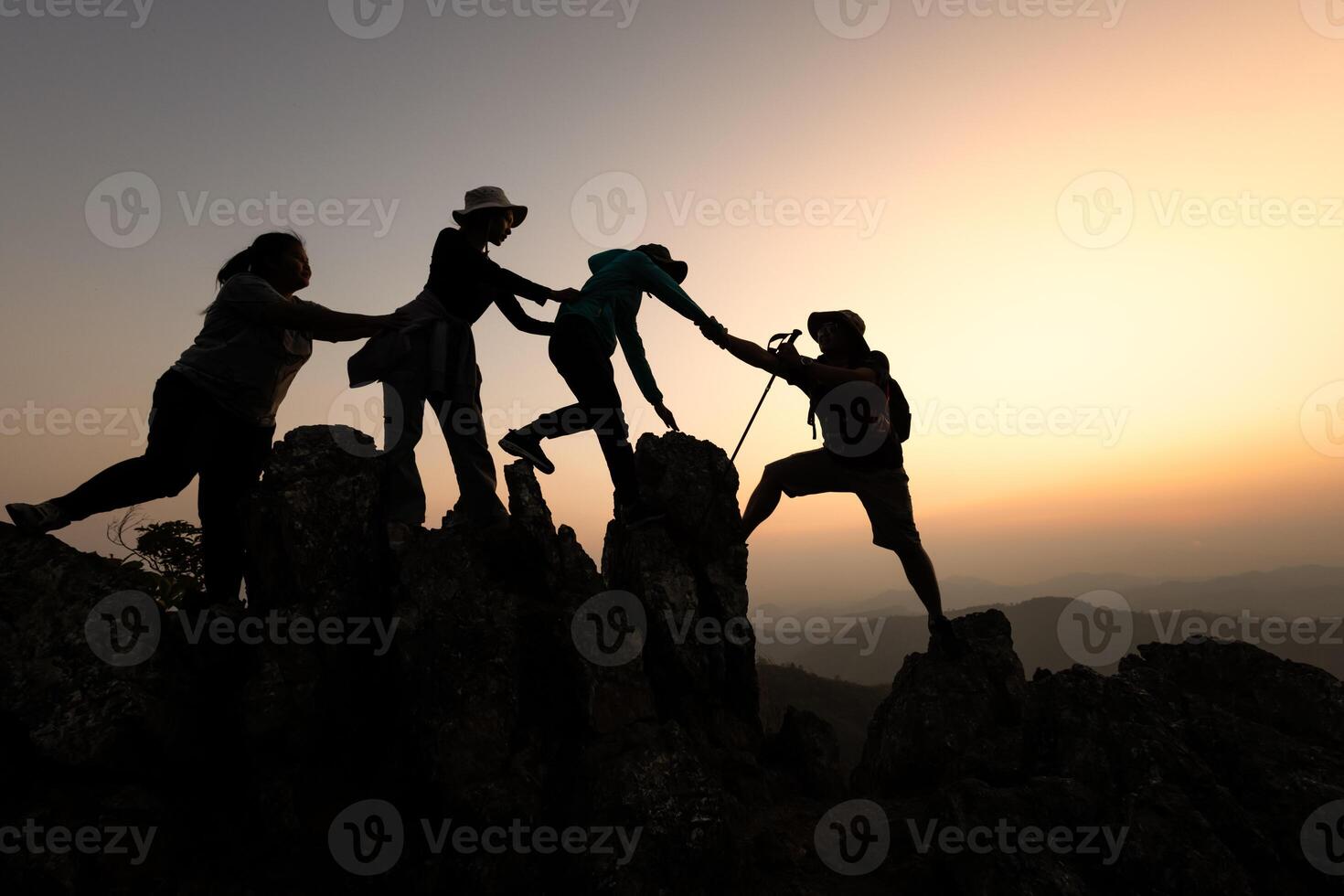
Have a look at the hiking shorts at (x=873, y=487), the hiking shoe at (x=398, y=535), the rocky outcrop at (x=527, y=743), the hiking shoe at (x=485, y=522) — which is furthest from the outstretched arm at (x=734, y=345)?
the hiking shoe at (x=398, y=535)

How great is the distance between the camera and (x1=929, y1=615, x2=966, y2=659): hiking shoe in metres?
9.23

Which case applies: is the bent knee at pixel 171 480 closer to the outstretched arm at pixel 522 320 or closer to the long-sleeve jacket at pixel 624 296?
the outstretched arm at pixel 522 320

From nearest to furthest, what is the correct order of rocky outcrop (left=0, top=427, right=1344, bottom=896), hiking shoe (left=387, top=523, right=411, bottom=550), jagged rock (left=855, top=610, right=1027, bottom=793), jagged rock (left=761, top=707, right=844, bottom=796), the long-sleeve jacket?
rocky outcrop (left=0, top=427, right=1344, bottom=896) → hiking shoe (left=387, top=523, right=411, bottom=550) → jagged rock (left=855, top=610, right=1027, bottom=793) → jagged rock (left=761, top=707, right=844, bottom=796) → the long-sleeve jacket

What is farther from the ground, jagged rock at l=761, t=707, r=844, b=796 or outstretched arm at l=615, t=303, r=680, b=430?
outstretched arm at l=615, t=303, r=680, b=430

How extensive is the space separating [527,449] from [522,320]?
1.92 metres

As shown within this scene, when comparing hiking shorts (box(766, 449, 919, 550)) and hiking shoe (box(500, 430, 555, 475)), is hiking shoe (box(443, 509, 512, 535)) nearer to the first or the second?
hiking shoe (box(500, 430, 555, 475))

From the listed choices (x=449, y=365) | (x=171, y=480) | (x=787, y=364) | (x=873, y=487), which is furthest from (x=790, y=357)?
(x=171, y=480)

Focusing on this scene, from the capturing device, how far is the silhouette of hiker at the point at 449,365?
821cm

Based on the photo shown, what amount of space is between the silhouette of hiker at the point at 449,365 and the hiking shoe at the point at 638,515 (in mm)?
1682

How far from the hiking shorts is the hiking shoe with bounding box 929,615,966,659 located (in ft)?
3.96

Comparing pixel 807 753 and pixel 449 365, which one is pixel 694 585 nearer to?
pixel 807 753

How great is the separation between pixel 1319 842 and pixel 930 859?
13.4ft

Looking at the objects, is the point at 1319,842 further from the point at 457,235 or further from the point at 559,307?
the point at 457,235

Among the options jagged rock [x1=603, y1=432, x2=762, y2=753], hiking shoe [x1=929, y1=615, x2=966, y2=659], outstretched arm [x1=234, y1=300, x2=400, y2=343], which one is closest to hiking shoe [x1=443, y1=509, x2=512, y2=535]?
jagged rock [x1=603, y1=432, x2=762, y2=753]
